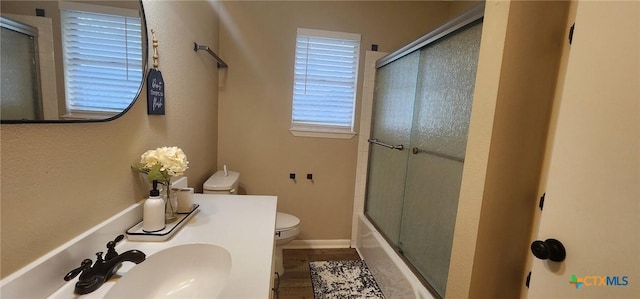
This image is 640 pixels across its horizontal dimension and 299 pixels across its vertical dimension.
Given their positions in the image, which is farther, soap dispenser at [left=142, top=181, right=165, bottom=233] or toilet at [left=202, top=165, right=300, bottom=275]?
toilet at [left=202, top=165, right=300, bottom=275]

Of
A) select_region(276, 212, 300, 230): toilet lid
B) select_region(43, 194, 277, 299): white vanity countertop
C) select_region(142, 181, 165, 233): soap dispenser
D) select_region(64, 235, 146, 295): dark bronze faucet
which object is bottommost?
select_region(276, 212, 300, 230): toilet lid

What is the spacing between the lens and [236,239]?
962mm

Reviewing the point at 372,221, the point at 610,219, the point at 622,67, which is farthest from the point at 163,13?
the point at 372,221

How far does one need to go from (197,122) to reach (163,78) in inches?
21.6

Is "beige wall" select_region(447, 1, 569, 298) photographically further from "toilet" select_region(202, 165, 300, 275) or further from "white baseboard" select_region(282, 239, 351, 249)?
"white baseboard" select_region(282, 239, 351, 249)

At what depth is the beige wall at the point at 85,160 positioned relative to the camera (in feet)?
1.90

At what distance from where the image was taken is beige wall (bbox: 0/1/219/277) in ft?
1.90

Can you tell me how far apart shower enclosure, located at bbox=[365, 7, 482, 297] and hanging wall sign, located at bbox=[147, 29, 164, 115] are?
1.48 metres

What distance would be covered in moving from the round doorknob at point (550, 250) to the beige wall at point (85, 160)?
1386mm

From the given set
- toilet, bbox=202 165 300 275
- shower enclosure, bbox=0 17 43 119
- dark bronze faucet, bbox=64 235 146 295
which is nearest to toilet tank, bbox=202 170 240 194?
toilet, bbox=202 165 300 275

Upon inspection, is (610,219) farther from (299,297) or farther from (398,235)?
(299,297)

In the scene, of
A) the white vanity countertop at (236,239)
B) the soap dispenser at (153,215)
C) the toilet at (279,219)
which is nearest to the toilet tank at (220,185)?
the toilet at (279,219)

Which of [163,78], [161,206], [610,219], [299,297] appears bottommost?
[299,297]

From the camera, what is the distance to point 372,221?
2.38 m
